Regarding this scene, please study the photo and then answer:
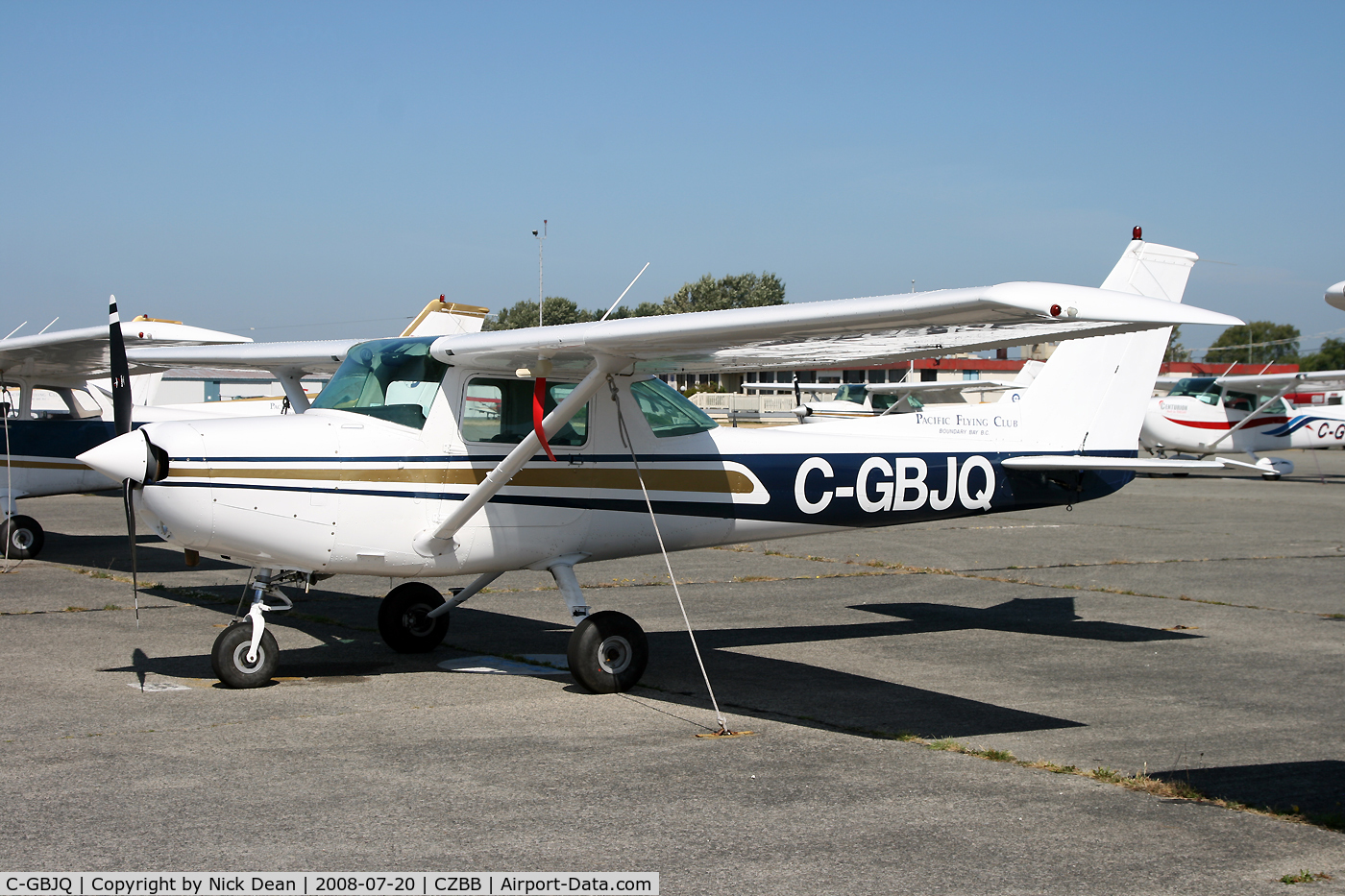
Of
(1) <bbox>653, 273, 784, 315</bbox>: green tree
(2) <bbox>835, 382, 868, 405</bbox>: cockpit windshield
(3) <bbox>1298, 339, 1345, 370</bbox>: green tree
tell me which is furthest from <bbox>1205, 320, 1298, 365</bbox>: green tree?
(2) <bbox>835, 382, 868, 405</bbox>: cockpit windshield

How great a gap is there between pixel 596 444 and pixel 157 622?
4419 mm

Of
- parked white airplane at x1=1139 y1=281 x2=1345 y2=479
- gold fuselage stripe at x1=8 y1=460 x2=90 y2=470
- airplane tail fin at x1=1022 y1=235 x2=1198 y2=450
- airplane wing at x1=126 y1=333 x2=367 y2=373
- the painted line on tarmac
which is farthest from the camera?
parked white airplane at x1=1139 y1=281 x2=1345 y2=479

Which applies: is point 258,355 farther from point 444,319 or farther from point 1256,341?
point 1256,341

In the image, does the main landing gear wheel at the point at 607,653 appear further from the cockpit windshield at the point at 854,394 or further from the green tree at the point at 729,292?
the green tree at the point at 729,292

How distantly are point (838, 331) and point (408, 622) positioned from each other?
4219mm

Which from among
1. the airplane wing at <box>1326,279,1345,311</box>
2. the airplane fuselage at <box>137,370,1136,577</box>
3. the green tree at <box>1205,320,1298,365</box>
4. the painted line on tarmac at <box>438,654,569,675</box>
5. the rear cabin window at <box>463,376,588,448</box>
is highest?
the green tree at <box>1205,320,1298,365</box>

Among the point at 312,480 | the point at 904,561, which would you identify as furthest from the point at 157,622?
the point at 904,561

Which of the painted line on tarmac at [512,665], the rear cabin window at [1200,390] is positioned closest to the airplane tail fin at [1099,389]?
the painted line on tarmac at [512,665]

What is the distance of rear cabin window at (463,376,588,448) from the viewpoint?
710 centimetres

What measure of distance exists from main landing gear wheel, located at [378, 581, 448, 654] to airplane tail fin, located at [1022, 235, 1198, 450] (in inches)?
196

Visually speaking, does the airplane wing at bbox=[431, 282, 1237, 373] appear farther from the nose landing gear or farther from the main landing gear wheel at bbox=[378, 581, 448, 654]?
the main landing gear wheel at bbox=[378, 581, 448, 654]

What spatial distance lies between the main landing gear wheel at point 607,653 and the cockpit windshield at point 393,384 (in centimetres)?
167

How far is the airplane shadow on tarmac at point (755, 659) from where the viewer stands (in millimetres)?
6371

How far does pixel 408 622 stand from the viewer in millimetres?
8148
